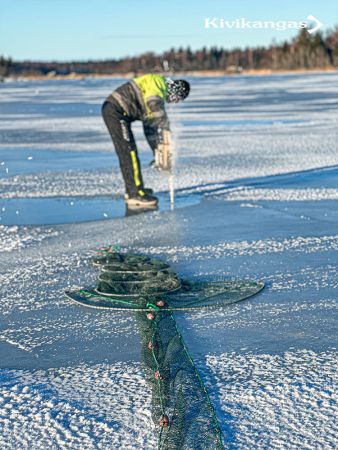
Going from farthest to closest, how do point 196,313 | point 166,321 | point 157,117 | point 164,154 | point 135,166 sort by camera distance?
point 135,166
point 164,154
point 157,117
point 196,313
point 166,321

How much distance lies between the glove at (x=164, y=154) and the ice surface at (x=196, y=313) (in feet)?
1.74

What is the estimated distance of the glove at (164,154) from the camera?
8891 millimetres

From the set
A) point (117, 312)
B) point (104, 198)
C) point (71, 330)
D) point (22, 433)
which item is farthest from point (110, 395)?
point (104, 198)

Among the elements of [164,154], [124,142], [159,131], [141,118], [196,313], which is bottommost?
[196,313]

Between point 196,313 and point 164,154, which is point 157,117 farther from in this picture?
point 196,313

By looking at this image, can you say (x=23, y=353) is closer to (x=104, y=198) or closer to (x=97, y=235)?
(x=97, y=235)

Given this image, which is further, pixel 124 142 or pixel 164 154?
pixel 124 142

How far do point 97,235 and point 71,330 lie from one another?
2.76 metres

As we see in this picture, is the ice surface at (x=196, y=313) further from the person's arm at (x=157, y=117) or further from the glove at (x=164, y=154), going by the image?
the person's arm at (x=157, y=117)

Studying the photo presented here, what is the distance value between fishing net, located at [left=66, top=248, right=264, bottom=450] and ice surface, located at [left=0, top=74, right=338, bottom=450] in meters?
0.07

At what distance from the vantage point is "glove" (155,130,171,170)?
8891 millimetres

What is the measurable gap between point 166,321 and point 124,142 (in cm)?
470

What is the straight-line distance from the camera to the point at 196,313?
489cm

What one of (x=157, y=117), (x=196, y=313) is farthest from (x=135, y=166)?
(x=196, y=313)
